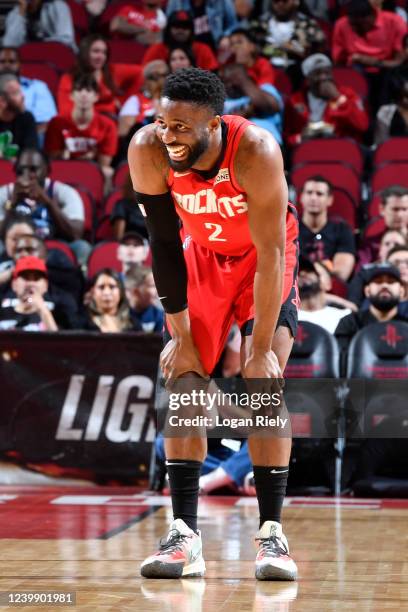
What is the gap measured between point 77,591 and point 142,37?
882 cm

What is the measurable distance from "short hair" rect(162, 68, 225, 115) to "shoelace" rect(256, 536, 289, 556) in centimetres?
152

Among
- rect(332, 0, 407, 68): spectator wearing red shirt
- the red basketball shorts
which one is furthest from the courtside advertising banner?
rect(332, 0, 407, 68): spectator wearing red shirt

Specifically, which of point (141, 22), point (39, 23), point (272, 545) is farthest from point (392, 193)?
point (39, 23)

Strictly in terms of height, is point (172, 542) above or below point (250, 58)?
below

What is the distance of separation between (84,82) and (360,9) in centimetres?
272

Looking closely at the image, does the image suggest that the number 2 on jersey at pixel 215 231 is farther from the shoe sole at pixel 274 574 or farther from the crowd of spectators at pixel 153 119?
the crowd of spectators at pixel 153 119

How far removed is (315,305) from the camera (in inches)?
292

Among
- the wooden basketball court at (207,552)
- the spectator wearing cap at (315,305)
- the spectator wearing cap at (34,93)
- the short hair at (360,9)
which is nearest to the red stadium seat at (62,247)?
the spectator wearing cap at (315,305)

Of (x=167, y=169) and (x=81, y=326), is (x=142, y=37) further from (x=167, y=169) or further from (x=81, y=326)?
(x=167, y=169)

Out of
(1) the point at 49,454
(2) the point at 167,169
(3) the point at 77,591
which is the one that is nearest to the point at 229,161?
(2) the point at 167,169

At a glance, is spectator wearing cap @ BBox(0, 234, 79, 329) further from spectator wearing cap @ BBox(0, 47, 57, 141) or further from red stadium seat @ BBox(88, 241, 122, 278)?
spectator wearing cap @ BBox(0, 47, 57, 141)

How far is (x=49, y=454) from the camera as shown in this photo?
23.3 feet

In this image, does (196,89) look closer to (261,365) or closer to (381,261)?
(261,365)

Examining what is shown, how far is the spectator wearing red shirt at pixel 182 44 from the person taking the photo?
1063 centimetres
